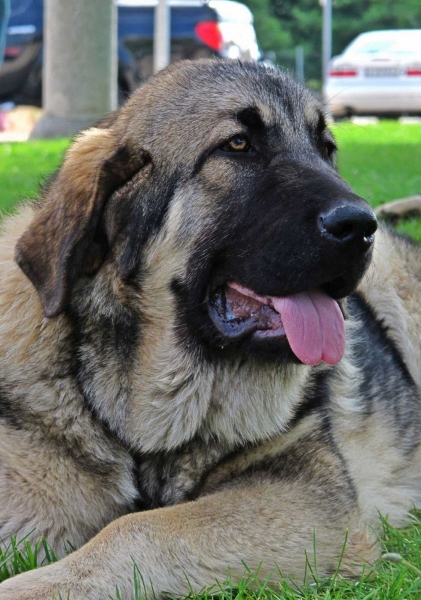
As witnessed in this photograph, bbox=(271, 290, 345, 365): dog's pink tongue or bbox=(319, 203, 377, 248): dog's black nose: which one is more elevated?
bbox=(319, 203, 377, 248): dog's black nose

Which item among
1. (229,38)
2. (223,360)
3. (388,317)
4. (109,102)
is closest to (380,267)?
(388,317)

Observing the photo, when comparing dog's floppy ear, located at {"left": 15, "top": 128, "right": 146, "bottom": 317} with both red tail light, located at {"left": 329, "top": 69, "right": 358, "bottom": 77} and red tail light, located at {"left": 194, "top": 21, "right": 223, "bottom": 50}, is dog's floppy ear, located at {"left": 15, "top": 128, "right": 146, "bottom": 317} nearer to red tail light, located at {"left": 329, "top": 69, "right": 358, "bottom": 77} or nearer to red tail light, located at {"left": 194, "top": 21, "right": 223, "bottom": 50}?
red tail light, located at {"left": 194, "top": 21, "right": 223, "bottom": 50}

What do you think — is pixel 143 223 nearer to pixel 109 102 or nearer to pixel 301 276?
pixel 301 276

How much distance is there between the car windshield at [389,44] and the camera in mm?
25000

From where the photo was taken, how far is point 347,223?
304 cm

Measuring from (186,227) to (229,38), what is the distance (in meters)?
15.5

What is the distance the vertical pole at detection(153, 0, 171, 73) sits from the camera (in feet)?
54.3

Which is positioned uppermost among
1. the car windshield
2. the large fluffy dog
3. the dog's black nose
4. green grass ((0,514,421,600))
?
the dog's black nose

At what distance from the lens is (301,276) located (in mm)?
3117

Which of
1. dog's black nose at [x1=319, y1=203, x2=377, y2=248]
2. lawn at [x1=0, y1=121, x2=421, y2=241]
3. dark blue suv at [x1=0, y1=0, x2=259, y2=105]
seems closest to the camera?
dog's black nose at [x1=319, y1=203, x2=377, y2=248]

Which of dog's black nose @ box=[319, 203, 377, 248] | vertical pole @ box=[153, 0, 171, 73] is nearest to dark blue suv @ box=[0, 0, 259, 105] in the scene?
vertical pole @ box=[153, 0, 171, 73]

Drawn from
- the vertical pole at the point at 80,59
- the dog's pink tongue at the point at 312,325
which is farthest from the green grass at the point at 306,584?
the vertical pole at the point at 80,59

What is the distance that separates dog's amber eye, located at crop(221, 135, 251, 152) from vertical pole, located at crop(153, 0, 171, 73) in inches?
521

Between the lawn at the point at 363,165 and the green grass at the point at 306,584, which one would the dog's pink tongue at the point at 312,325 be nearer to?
the green grass at the point at 306,584
